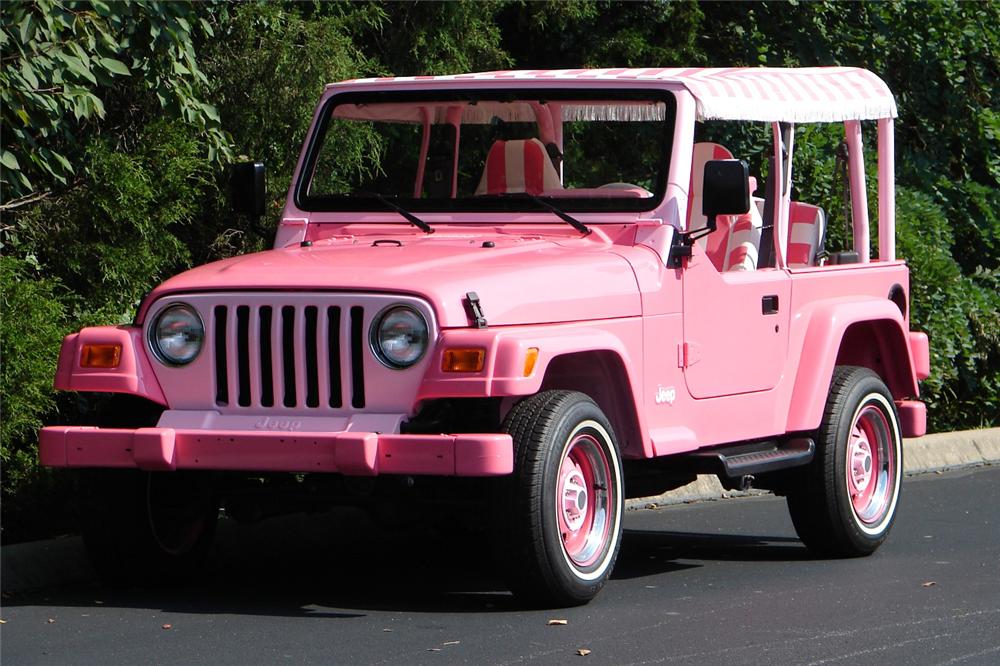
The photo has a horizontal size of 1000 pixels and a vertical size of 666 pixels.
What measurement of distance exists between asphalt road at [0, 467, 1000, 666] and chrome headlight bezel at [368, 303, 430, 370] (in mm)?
961

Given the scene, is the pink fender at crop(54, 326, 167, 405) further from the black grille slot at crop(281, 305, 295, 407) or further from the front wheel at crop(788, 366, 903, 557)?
the front wheel at crop(788, 366, 903, 557)

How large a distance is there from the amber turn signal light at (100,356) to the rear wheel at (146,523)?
17.6 inches

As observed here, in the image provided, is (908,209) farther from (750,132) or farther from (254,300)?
(254,300)

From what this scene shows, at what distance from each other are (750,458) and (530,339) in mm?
1787

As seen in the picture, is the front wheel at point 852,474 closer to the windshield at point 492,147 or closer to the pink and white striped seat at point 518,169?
the windshield at point 492,147

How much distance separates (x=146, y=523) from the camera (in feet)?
24.7

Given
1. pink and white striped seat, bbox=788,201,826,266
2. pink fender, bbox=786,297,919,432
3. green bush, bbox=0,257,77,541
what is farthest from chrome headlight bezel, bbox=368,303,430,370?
pink and white striped seat, bbox=788,201,826,266

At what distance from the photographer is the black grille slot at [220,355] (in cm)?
712

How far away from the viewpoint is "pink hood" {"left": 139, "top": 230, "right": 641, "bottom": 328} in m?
6.88

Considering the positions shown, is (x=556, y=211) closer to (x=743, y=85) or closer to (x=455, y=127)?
(x=455, y=127)

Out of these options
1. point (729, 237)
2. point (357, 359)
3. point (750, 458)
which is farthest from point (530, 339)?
point (729, 237)

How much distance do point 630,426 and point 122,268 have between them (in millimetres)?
3852

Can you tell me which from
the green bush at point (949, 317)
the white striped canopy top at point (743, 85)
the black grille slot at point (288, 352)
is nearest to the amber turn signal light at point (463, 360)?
the black grille slot at point (288, 352)

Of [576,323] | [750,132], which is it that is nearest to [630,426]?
[576,323]
